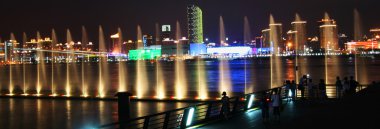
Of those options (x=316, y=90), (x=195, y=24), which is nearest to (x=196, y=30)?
(x=195, y=24)

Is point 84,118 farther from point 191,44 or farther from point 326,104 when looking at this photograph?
point 191,44

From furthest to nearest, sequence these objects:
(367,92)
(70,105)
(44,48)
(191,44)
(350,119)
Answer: (191,44) → (44,48) → (70,105) → (367,92) → (350,119)

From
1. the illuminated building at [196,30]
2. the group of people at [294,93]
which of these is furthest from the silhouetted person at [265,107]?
the illuminated building at [196,30]

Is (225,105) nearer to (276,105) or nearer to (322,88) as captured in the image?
(276,105)

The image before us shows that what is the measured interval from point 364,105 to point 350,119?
2246mm

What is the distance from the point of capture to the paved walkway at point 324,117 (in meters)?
11.8

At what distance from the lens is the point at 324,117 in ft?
44.7

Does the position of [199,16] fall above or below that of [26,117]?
above

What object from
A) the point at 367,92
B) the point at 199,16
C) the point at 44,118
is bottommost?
the point at 44,118

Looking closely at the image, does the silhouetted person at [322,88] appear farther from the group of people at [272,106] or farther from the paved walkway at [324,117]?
the group of people at [272,106]

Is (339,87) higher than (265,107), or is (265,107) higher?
(339,87)

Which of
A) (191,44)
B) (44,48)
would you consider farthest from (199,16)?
(44,48)

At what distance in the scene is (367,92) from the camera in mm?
16750

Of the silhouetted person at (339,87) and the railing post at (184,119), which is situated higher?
the silhouetted person at (339,87)
